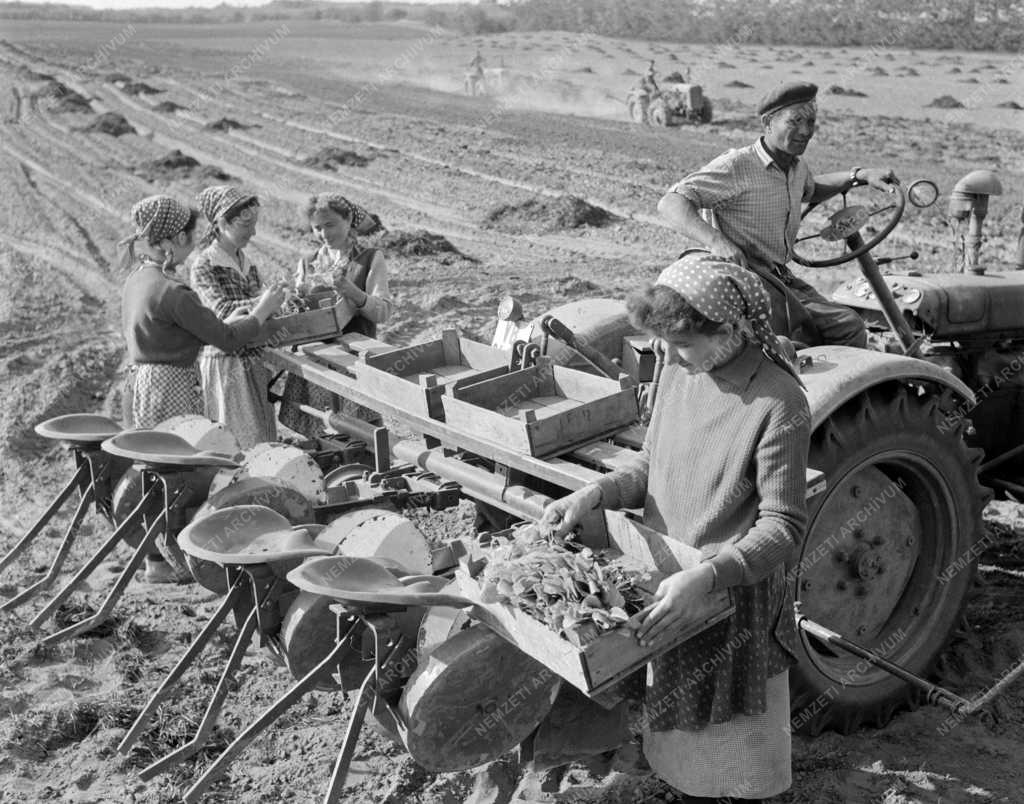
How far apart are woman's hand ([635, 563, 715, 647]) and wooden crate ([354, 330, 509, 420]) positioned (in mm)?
1897

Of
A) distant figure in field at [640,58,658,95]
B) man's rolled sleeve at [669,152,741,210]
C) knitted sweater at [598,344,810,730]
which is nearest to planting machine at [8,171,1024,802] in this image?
knitted sweater at [598,344,810,730]

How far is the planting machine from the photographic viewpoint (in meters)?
3.34

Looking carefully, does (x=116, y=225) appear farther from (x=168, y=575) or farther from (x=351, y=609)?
(x=351, y=609)

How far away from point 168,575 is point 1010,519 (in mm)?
4446

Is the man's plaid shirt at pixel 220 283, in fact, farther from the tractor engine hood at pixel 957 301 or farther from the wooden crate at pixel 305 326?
the tractor engine hood at pixel 957 301

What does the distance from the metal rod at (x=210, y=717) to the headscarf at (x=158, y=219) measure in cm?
207

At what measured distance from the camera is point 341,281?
5.88m

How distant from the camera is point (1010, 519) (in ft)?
20.3

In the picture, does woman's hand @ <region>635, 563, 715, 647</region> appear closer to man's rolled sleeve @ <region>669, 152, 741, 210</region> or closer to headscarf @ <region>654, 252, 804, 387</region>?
headscarf @ <region>654, 252, 804, 387</region>

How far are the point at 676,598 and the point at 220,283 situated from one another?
3.66 m

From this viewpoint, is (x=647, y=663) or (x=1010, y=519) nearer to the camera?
(x=647, y=663)

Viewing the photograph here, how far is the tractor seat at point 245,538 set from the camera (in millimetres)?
3652

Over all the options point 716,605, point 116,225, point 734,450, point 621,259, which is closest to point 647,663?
point 716,605

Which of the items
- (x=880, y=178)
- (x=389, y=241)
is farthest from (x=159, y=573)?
(x=389, y=241)
